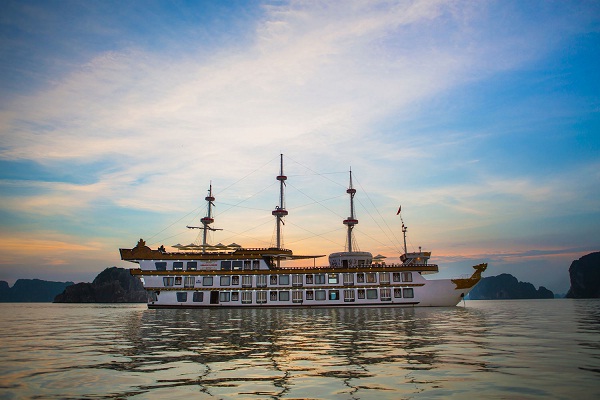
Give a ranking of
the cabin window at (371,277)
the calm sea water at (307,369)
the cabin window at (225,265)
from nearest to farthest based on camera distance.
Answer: the calm sea water at (307,369)
the cabin window at (371,277)
the cabin window at (225,265)

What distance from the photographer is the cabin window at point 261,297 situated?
5082 centimetres

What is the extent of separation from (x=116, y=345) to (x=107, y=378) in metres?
6.94

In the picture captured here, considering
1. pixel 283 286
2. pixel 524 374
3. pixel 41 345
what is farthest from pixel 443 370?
pixel 283 286

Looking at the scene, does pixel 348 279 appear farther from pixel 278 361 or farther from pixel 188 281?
pixel 278 361

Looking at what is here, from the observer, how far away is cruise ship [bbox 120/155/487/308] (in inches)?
1948

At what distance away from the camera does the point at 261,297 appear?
5100cm

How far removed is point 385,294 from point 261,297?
1580 centimetres

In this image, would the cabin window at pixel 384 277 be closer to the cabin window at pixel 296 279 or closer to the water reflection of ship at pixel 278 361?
the cabin window at pixel 296 279

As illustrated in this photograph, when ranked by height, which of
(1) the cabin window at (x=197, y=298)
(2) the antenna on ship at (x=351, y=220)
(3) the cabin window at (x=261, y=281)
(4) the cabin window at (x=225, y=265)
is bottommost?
(1) the cabin window at (x=197, y=298)

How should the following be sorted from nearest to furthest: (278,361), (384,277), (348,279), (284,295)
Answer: (278,361), (384,277), (348,279), (284,295)

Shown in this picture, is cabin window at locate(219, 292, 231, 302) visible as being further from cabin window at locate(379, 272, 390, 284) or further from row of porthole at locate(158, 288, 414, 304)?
cabin window at locate(379, 272, 390, 284)

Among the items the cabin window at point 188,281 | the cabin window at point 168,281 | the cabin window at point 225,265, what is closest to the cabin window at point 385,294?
the cabin window at point 225,265

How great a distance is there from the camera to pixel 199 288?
50.9 m

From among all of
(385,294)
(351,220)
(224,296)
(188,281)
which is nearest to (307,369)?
(385,294)
